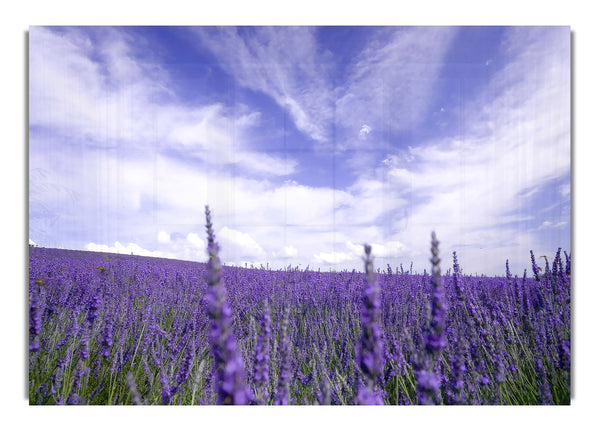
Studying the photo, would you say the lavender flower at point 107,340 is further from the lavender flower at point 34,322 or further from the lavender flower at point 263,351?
the lavender flower at point 263,351

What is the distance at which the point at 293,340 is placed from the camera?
Result: 8.90 feet

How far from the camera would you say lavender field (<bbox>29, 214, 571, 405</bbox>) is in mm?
2025

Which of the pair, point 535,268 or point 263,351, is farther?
point 535,268

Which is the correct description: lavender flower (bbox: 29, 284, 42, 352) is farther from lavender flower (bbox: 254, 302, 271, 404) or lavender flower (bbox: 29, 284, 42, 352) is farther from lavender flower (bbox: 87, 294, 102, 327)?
lavender flower (bbox: 254, 302, 271, 404)

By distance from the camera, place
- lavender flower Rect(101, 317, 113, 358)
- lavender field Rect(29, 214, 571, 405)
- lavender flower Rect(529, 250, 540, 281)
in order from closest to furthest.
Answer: lavender field Rect(29, 214, 571, 405) < lavender flower Rect(101, 317, 113, 358) < lavender flower Rect(529, 250, 540, 281)

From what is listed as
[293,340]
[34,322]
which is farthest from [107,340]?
[293,340]

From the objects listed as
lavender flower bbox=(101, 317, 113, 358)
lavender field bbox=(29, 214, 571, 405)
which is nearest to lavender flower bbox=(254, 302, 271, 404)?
lavender field bbox=(29, 214, 571, 405)

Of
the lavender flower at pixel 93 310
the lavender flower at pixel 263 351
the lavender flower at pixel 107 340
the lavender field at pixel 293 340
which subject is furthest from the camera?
the lavender flower at pixel 93 310

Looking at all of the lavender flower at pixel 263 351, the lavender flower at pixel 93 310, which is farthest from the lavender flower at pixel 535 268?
the lavender flower at pixel 93 310

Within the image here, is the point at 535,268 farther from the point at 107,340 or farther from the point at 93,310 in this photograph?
the point at 93,310

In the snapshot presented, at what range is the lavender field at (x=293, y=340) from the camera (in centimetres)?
203
